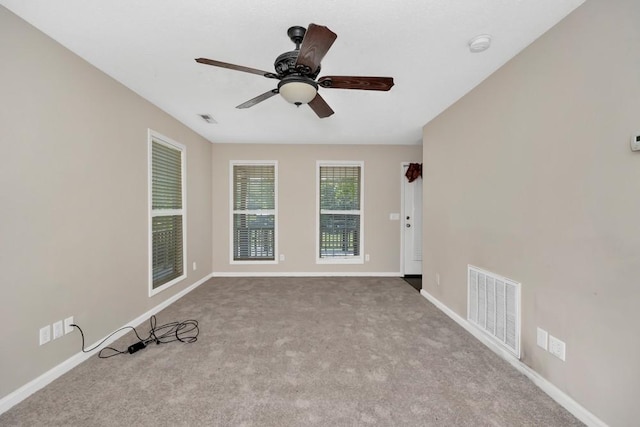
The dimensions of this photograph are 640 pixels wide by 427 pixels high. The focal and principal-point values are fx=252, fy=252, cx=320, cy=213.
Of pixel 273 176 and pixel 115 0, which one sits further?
pixel 273 176

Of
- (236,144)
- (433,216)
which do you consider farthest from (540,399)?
(236,144)

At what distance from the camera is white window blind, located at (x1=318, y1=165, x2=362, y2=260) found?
4750 millimetres

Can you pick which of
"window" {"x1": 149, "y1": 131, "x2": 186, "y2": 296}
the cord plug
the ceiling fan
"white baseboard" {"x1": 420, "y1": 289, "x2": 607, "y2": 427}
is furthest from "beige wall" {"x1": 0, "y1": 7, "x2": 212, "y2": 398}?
"white baseboard" {"x1": 420, "y1": 289, "x2": 607, "y2": 427}

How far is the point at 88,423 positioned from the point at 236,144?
159 inches

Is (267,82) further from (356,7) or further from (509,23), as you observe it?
(509,23)

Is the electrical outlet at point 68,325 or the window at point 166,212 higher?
the window at point 166,212

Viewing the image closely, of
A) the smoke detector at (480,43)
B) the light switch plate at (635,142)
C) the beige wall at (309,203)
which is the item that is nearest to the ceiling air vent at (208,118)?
the beige wall at (309,203)

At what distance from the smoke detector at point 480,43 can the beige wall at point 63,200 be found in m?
2.99

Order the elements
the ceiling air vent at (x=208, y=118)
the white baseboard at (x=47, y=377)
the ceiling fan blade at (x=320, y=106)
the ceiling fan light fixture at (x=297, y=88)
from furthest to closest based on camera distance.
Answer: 1. the ceiling air vent at (x=208, y=118)
2. the ceiling fan blade at (x=320, y=106)
3. the ceiling fan light fixture at (x=297, y=88)
4. the white baseboard at (x=47, y=377)

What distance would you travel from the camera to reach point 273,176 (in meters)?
4.71

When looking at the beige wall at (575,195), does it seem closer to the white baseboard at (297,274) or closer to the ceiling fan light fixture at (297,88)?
the ceiling fan light fixture at (297,88)

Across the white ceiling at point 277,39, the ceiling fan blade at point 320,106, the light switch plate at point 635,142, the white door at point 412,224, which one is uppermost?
the white ceiling at point 277,39

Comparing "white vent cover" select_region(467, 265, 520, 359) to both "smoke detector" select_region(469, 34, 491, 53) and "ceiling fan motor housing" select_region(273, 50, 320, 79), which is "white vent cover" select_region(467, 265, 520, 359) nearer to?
"smoke detector" select_region(469, 34, 491, 53)

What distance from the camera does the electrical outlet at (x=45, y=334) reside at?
174 cm
